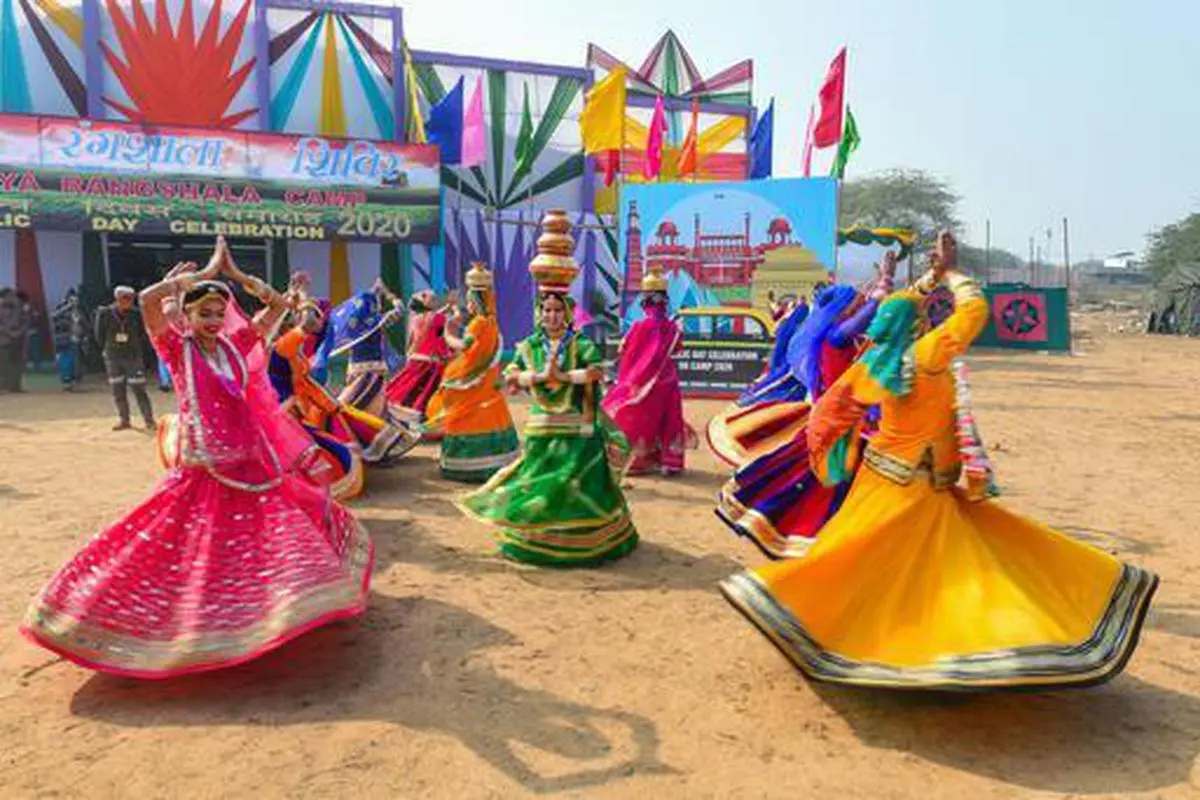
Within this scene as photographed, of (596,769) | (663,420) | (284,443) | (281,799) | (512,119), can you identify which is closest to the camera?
(281,799)

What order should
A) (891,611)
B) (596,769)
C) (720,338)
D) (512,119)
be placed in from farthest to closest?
(512,119)
(720,338)
(891,611)
(596,769)

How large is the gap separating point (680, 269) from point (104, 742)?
15883 mm

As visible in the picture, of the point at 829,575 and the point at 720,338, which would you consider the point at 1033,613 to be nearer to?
the point at 829,575

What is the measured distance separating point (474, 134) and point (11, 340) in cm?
920

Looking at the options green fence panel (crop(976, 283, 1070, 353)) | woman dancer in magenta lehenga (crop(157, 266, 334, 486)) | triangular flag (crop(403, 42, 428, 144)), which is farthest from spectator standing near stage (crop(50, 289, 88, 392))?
green fence panel (crop(976, 283, 1070, 353))

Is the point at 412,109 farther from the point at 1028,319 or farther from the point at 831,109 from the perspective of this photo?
the point at 1028,319

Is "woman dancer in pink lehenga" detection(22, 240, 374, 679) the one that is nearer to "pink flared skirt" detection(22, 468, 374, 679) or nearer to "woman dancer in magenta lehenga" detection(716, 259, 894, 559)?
"pink flared skirt" detection(22, 468, 374, 679)

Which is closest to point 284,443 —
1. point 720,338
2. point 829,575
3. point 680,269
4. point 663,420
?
point 829,575

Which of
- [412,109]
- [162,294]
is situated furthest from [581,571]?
[412,109]

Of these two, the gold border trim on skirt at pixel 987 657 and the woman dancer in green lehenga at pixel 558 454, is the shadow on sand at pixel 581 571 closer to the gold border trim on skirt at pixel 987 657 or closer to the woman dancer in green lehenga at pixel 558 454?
the woman dancer in green lehenga at pixel 558 454

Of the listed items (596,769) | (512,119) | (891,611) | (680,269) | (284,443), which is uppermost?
(512,119)

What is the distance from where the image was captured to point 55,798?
124 inches

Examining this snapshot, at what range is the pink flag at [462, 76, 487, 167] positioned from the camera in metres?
18.2

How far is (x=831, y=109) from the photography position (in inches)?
688
